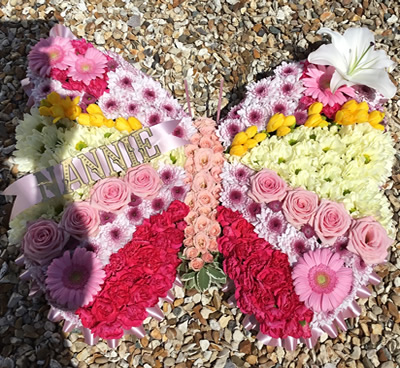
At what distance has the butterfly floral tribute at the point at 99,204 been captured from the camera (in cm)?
179

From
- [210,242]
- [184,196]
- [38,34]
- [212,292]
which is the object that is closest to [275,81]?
[184,196]

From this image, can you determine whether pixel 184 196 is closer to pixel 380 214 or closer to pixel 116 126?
pixel 116 126

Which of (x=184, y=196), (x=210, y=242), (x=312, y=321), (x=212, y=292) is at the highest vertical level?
(x=184, y=196)

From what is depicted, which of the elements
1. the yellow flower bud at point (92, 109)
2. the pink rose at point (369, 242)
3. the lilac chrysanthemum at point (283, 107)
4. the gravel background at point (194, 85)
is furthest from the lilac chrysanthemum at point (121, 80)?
the pink rose at point (369, 242)

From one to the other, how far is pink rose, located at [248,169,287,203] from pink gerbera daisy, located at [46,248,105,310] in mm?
808

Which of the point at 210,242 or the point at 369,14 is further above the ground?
the point at 369,14

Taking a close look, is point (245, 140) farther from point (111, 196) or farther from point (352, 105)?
point (111, 196)

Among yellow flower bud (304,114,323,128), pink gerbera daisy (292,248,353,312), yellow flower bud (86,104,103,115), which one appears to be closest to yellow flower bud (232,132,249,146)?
yellow flower bud (304,114,323,128)

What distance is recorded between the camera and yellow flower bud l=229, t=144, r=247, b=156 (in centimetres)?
209

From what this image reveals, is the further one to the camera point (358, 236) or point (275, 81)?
point (275, 81)

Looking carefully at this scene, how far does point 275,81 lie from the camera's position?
7.68 ft

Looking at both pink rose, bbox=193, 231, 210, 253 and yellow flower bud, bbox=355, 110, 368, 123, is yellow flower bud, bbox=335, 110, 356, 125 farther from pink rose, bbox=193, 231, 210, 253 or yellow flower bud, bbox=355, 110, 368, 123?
pink rose, bbox=193, 231, 210, 253

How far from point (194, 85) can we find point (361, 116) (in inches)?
47.5

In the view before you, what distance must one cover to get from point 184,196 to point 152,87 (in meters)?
0.69
